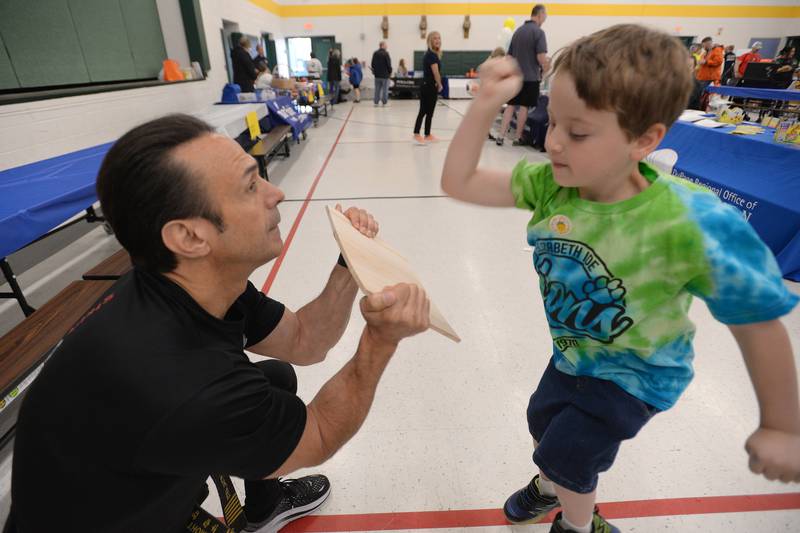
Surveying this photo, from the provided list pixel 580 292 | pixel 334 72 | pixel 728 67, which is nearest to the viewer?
pixel 580 292

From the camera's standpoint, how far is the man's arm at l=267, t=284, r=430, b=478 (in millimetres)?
816

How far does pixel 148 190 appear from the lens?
2.65 feet

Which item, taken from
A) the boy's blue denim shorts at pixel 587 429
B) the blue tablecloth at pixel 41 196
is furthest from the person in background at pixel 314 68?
the boy's blue denim shorts at pixel 587 429

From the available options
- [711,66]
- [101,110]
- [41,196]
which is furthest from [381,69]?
[41,196]

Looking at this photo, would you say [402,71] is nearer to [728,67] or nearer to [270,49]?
[270,49]

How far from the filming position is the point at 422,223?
12.5ft

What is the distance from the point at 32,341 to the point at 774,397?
2451 millimetres

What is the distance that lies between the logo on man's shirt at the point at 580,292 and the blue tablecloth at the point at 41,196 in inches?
82.1

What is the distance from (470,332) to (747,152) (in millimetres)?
A: 3006

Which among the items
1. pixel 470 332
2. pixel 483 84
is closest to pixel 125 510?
pixel 483 84

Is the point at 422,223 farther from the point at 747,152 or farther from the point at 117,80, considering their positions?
the point at 117,80

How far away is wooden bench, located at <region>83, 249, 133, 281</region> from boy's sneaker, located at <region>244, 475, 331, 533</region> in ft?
5.03

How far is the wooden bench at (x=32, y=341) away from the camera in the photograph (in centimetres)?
152

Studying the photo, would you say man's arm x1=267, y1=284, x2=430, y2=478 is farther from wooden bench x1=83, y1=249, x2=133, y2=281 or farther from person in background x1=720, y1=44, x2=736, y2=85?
person in background x1=720, y1=44, x2=736, y2=85
